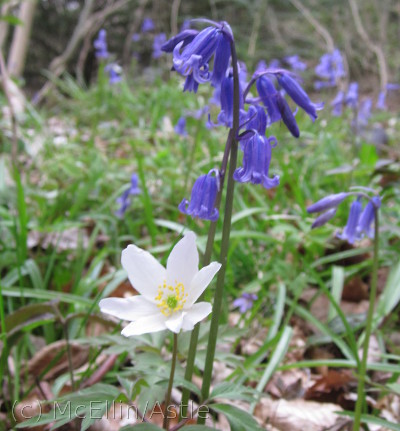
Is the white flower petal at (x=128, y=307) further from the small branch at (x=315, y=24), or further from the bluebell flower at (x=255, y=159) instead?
the small branch at (x=315, y=24)

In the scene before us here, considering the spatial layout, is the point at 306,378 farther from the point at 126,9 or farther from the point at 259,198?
the point at 126,9

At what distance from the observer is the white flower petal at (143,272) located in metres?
1.14

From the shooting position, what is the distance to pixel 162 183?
11.7 ft

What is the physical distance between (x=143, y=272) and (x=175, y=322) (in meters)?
0.19

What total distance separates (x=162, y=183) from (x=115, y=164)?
0.81 m

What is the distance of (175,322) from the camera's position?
103 cm


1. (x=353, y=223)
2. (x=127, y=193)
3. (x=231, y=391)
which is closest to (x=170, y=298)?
(x=231, y=391)

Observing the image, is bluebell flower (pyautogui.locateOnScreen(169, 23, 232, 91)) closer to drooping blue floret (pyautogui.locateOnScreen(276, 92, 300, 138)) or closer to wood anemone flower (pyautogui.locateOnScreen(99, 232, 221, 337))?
drooping blue floret (pyautogui.locateOnScreen(276, 92, 300, 138))

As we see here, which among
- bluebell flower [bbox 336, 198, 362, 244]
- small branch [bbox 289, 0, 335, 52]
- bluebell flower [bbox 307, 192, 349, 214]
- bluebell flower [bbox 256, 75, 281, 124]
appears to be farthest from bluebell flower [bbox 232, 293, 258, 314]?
small branch [bbox 289, 0, 335, 52]

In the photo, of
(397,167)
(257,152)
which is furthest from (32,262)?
(397,167)

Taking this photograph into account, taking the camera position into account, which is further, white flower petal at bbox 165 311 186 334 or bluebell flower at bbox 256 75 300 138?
A: bluebell flower at bbox 256 75 300 138

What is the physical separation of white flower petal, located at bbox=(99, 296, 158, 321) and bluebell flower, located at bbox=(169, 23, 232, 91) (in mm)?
598

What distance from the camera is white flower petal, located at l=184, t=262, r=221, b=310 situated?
40.6 inches

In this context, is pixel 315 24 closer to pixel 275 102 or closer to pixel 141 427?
pixel 275 102
